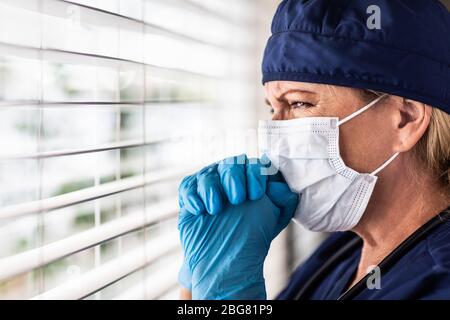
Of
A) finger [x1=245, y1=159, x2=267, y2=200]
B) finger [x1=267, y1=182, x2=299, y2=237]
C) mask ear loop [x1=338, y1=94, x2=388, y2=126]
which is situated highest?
mask ear loop [x1=338, y1=94, x2=388, y2=126]

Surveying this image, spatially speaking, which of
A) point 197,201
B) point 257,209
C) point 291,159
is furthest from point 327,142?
point 197,201

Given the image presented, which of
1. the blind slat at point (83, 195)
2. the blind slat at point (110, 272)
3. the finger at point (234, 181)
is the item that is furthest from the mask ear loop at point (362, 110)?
the blind slat at point (110, 272)

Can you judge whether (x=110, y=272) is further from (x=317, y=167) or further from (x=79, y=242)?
(x=317, y=167)

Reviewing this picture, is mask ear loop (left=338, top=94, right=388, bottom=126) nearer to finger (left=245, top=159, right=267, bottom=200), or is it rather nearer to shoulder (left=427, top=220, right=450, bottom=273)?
finger (left=245, top=159, right=267, bottom=200)

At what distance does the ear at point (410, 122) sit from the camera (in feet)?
3.41

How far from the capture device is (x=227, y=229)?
38.1 inches

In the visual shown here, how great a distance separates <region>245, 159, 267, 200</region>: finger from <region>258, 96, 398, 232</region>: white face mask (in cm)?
7

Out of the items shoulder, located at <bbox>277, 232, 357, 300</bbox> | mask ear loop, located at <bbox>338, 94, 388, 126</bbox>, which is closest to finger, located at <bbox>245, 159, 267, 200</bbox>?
mask ear loop, located at <bbox>338, 94, 388, 126</bbox>

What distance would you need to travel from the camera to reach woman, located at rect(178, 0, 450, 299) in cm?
96

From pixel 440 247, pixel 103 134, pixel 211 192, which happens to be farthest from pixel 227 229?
pixel 440 247

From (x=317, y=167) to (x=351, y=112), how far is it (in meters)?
0.15

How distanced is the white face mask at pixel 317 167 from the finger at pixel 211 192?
170 millimetres

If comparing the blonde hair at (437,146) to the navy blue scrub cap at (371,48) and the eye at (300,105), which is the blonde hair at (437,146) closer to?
the navy blue scrub cap at (371,48)

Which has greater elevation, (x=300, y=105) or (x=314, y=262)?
(x=300, y=105)
